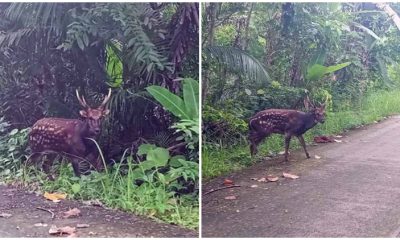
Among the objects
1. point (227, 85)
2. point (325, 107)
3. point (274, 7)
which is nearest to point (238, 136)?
point (227, 85)

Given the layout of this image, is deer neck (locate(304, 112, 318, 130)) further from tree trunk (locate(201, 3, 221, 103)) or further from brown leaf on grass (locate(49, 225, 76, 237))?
brown leaf on grass (locate(49, 225, 76, 237))

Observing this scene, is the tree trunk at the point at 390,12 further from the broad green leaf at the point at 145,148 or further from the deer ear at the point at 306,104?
the broad green leaf at the point at 145,148

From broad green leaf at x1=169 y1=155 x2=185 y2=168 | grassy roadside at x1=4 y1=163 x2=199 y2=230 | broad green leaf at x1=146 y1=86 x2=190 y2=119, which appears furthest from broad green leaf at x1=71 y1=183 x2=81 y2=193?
broad green leaf at x1=146 y1=86 x2=190 y2=119

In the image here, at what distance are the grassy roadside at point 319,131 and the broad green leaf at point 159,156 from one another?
0.19m

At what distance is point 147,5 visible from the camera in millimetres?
3082

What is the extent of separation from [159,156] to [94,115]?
15.1 inches

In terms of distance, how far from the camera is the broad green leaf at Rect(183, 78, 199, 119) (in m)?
3.05

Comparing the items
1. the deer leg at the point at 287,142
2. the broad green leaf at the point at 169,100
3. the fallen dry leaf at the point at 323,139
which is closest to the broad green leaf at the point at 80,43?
the broad green leaf at the point at 169,100

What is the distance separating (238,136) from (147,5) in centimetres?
77

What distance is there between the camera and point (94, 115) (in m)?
3.14

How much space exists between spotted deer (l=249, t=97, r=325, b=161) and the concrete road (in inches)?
4.0

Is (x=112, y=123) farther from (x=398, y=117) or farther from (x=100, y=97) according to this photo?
(x=398, y=117)

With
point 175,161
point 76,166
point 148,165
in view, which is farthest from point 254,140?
point 76,166

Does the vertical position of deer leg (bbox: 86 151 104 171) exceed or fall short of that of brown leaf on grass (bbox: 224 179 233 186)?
it exceeds it
